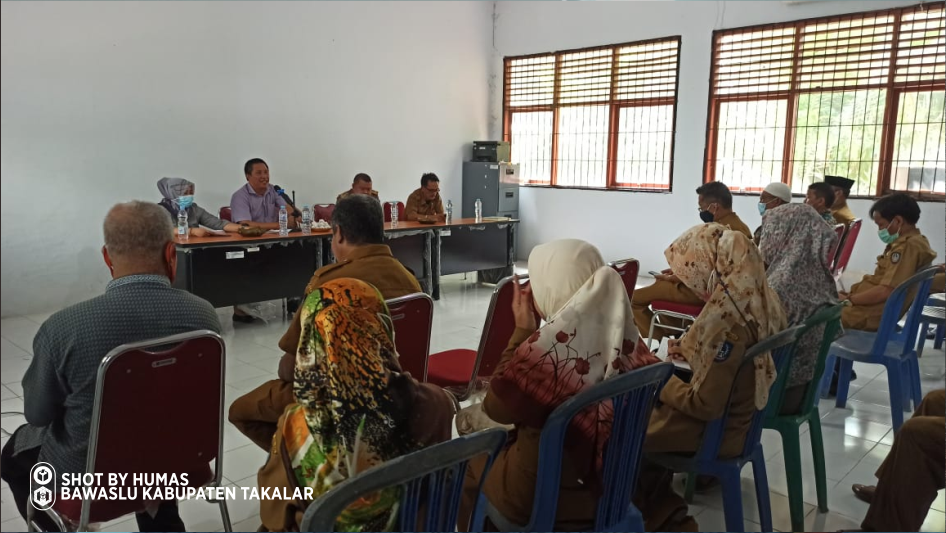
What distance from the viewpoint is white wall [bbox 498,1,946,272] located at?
666cm

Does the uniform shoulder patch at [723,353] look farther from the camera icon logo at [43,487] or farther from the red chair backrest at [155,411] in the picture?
the camera icon logo at [43,487]

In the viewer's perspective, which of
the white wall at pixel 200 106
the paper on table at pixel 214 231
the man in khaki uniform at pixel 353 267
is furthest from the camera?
the white wall at pixel 200 106

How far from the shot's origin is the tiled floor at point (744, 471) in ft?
7.70

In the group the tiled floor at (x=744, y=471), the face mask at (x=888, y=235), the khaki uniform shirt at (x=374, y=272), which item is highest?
the face mask at (x=888, y=235)

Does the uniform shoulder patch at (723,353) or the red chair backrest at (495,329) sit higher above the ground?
the uniform shoulder patch at (723,353)

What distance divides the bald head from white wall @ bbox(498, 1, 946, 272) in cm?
650

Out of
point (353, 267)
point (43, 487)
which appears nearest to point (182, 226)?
point (353, 267)

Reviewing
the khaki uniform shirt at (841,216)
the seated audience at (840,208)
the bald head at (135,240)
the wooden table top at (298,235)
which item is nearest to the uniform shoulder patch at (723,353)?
the bald head at (135,240)

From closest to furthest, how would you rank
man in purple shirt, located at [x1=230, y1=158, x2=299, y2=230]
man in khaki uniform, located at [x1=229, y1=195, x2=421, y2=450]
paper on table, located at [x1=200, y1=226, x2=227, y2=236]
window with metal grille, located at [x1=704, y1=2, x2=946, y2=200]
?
1. man in khaki uniform, located at [x1=229, y1=195, x2=421, y2=450]
2. paper on table, located at [x1=200, y1=226, x2=227, y2=236]
3. man in purple shirt, located at [x1=230, y1=158, x2=299, y2=230]
4. window with metal grille, located at [x1=704, y1=2, x2=946, y2=200]

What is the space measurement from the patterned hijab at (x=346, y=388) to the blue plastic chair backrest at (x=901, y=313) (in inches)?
102

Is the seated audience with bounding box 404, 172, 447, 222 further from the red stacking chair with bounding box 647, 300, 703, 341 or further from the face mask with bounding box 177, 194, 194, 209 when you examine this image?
the red stacking chair with bounding box 647, 300, 703, 341

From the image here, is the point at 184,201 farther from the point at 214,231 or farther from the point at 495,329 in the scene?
the point at 495,329

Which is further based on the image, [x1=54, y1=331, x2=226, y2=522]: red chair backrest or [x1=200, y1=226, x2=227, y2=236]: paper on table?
[x1=200, y1=226, x2=227, y2=236]: paper on table

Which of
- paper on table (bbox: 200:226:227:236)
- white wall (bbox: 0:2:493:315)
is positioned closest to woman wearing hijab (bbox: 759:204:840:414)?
paper on table (bbox: 200:226:227:236)
